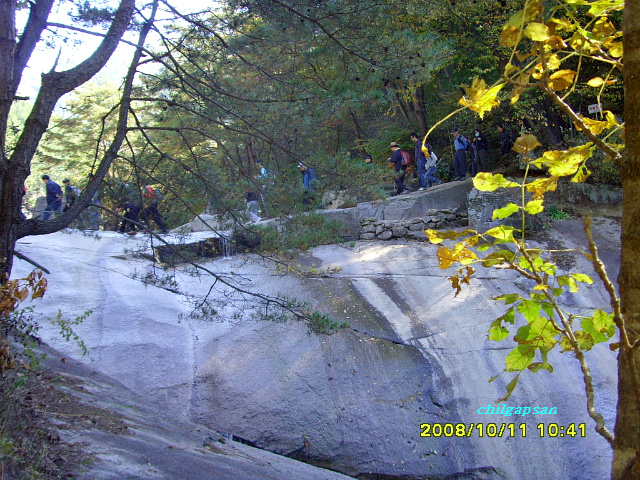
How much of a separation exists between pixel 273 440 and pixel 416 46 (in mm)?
5431

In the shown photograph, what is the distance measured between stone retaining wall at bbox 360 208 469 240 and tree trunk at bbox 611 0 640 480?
34.1 feet

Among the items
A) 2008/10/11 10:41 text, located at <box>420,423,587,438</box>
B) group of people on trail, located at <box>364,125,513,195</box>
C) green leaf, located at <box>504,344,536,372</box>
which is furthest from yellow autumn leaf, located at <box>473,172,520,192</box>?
group of people on trail, located at <box>364,125,513,195</box>

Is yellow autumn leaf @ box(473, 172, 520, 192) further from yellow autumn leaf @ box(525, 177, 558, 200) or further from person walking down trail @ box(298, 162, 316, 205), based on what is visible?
person walking down trail @ box(298, 162, 316, 205)

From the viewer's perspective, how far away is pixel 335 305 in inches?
346

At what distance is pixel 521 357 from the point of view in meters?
1.87

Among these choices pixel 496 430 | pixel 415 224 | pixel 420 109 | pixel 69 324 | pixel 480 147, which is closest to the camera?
pixel 496 430

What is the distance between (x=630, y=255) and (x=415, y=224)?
10632 millimetres

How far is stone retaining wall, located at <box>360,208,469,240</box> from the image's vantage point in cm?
1209

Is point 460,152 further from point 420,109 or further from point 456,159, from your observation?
point 420,109

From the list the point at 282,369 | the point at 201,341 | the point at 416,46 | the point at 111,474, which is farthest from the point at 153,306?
the point at 416,46

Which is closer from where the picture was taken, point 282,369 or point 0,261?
point 0,261

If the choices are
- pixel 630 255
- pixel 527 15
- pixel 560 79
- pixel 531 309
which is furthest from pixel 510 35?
pixel 531 309

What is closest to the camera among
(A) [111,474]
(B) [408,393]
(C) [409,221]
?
(A) [111,474]

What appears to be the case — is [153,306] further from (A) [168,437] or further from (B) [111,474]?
(B) [111,474]
